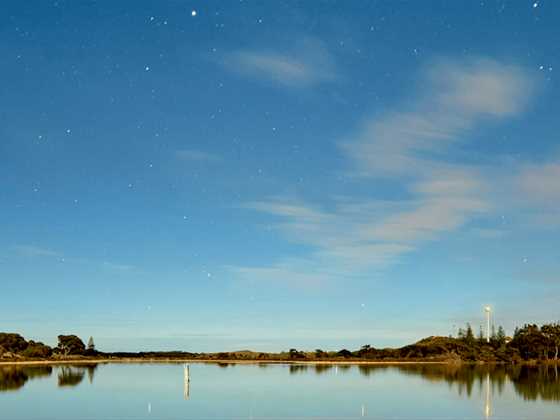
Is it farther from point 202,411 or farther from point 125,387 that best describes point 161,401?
point 125,387

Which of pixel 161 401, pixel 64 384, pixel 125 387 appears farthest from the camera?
pixel 64 384

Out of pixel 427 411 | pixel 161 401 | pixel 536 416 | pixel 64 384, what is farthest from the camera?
pixel 64 384

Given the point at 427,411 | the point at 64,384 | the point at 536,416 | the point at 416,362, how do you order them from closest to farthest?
the point at 536,416 < the point at 427,411 < the point at 64,384 < the point at 416,362

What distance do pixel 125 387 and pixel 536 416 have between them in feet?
164

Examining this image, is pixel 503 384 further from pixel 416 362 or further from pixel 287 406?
pixel 416 362

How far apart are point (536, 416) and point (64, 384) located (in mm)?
61460

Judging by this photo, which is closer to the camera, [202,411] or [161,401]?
[202,411]

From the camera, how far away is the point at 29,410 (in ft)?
197

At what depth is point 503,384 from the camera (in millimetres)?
88750

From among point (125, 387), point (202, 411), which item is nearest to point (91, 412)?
point (202, 411)

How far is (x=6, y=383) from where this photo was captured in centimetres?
9312

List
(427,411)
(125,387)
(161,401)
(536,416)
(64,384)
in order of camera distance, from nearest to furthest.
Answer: (536,416) < (427,411) < (161,401) < (125,387) < (64,384)

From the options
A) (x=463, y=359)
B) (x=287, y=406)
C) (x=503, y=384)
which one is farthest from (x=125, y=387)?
(x=463, y=359)

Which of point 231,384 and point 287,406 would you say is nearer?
point 287,406
